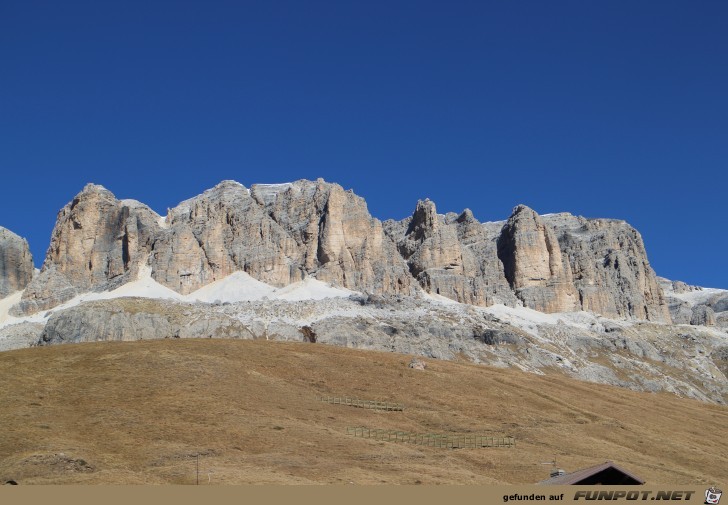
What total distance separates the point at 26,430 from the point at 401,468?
3025 cm

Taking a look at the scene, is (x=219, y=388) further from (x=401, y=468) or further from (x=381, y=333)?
(x=381, y=333)

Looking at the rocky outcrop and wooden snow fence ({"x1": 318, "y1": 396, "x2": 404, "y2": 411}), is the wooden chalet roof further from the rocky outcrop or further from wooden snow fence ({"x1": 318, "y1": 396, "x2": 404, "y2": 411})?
the rocky outcrop

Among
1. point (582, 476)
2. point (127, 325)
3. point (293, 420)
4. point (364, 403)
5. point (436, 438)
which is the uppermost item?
point (127, 325)

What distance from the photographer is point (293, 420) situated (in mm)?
71125

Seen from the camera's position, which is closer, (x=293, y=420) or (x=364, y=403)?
(x=293, y=420)

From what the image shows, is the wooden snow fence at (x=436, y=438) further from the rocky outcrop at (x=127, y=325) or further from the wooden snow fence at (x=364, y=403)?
the rocky outcrop at (x=127, y=325)

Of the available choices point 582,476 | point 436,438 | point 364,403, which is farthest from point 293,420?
point 582,476

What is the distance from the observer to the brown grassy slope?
53.8 m

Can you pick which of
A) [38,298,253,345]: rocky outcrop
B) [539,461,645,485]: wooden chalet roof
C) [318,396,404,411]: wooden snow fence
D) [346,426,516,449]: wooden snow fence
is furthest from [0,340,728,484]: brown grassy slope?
[38,298,253,345]: rocky outcrop

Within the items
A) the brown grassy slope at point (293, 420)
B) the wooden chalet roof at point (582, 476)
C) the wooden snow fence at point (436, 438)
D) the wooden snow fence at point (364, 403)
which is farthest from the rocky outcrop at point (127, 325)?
the wooden chalet roof at point (582, 476)

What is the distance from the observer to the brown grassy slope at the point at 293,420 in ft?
176

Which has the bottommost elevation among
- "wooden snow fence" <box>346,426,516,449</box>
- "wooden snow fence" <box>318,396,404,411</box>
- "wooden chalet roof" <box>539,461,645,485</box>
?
"wooden chalet roof" <box>539,461,645,485</box>

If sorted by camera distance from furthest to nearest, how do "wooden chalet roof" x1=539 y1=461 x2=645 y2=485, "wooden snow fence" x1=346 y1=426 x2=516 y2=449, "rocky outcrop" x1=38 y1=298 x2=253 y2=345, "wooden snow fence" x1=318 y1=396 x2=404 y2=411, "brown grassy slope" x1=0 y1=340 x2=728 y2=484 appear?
"rocky outcrop" x1=38 y1=298 x2=253 y2=345 → "wooden snow fence" x1=318 y1=396 x2=404 y2=411 → "wooden snow fence" x1=346 y1=426 x2=516 y2=449 → "brown grassy slope" x1=0 y1=340 x2=728 y2=484 → "wooden chalet roof" x1=539 y1=461 x2=645 y2=485

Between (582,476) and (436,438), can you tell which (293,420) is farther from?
(582,476)
